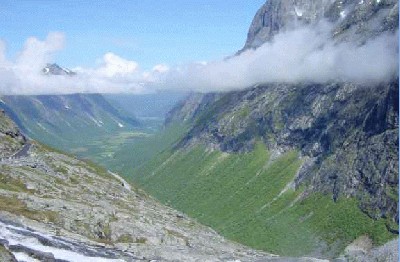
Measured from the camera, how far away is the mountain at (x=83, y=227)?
341 feet

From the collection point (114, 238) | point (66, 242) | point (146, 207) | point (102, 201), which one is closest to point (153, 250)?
point (114, 238)

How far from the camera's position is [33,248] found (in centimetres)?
9788

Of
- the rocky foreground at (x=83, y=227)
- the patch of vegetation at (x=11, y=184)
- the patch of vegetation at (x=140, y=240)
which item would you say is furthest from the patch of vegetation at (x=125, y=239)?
the patch of vegetation at (x=11, y=184)

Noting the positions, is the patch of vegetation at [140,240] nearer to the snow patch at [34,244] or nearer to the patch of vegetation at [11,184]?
the snow patch at [34,244]

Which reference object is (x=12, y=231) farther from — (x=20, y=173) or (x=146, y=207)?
(x=146, y=207)

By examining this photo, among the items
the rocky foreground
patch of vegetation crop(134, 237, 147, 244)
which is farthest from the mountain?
patch of vegetation crop(134, 237, 147, 244)

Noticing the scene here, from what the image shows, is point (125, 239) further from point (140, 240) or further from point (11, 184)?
point (11, 184)

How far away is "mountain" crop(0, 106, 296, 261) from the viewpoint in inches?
4097

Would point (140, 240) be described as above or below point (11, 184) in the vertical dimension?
below

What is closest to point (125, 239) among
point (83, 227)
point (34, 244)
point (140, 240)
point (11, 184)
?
point (140, 240)

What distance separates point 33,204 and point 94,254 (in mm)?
39389

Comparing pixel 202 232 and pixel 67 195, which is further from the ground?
pixel 67 195

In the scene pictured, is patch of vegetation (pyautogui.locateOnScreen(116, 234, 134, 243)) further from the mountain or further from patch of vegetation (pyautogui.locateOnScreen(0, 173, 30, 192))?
patch of vegetation (pyautogui.locateOnScreen(0, 173, 30, 192))

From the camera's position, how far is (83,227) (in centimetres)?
13500
